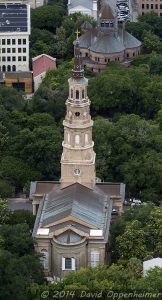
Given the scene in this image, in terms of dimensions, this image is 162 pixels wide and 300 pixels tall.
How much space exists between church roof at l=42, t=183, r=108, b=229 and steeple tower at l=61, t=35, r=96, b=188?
1690 mm

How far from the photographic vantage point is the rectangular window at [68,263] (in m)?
132

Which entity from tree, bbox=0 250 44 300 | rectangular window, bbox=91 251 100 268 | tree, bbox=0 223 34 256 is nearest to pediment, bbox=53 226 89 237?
rectangular window, bbox=91 251 100 268

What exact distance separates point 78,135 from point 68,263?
709 inches

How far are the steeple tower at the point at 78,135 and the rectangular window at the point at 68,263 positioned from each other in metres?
13.7

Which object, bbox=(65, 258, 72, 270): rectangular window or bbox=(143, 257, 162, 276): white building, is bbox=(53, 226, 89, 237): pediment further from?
bbox=(143, 257, 162, 276): white building

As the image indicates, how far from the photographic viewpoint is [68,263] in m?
132

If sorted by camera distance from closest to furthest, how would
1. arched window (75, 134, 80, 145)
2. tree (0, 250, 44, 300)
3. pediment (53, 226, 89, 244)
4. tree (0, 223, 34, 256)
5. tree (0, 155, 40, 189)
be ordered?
tree (0, 250, 44, 300) → tree (0, 223, 34, 256) → pediment (53, 226, 89, 244) → arched window (75, 134, 80, 145) → tree (0, 155, 40, 189)

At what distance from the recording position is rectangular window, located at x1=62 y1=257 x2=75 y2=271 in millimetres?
131875

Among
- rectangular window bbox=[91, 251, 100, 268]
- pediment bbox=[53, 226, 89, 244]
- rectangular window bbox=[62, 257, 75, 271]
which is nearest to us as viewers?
pediment bbox=[53, 226, 89, 244]

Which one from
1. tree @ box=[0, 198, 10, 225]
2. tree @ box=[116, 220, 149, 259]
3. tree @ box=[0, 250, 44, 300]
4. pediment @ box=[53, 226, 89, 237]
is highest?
tree @ box=[0, 198, 10, 225]

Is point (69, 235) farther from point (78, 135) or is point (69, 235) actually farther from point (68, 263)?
point (78, 135)

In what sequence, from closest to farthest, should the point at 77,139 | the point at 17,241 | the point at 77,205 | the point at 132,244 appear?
the point at 17,241
the point at 132,244
the point at 77,205
the point at 77,139

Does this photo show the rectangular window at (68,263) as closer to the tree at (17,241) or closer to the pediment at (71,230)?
the pediment at (71,230)

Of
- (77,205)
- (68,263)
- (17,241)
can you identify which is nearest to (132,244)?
(68,263)
